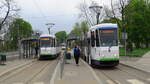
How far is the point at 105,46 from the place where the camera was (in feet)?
55.6

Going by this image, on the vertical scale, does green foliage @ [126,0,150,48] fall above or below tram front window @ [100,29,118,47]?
above

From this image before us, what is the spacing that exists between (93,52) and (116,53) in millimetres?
1912

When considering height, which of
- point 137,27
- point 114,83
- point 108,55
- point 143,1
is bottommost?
point 114,83

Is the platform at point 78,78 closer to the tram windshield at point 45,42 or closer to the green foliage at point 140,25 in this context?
the tram windshield at point 45,42

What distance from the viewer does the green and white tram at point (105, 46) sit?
54.9 feet

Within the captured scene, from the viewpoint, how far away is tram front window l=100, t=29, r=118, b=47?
56.0 ft

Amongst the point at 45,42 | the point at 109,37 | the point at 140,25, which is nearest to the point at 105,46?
the point at 109,37

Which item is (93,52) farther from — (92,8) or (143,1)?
(143,1)

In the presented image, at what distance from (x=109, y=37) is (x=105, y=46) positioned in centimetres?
81

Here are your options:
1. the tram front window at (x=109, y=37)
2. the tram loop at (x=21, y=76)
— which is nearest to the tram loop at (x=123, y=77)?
the tram front window at (x=109, y=37)

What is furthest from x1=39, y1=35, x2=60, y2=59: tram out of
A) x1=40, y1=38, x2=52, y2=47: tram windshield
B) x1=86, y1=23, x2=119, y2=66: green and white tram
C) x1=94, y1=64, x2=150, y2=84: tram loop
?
x1=94, y1=64, x2=150, y2=84: tram loop

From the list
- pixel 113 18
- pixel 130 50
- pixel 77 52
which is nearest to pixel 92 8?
pixel 113 18

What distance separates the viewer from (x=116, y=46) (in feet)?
55.7

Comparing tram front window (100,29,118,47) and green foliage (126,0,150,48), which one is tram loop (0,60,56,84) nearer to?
tram front window (100,29,118,47)
